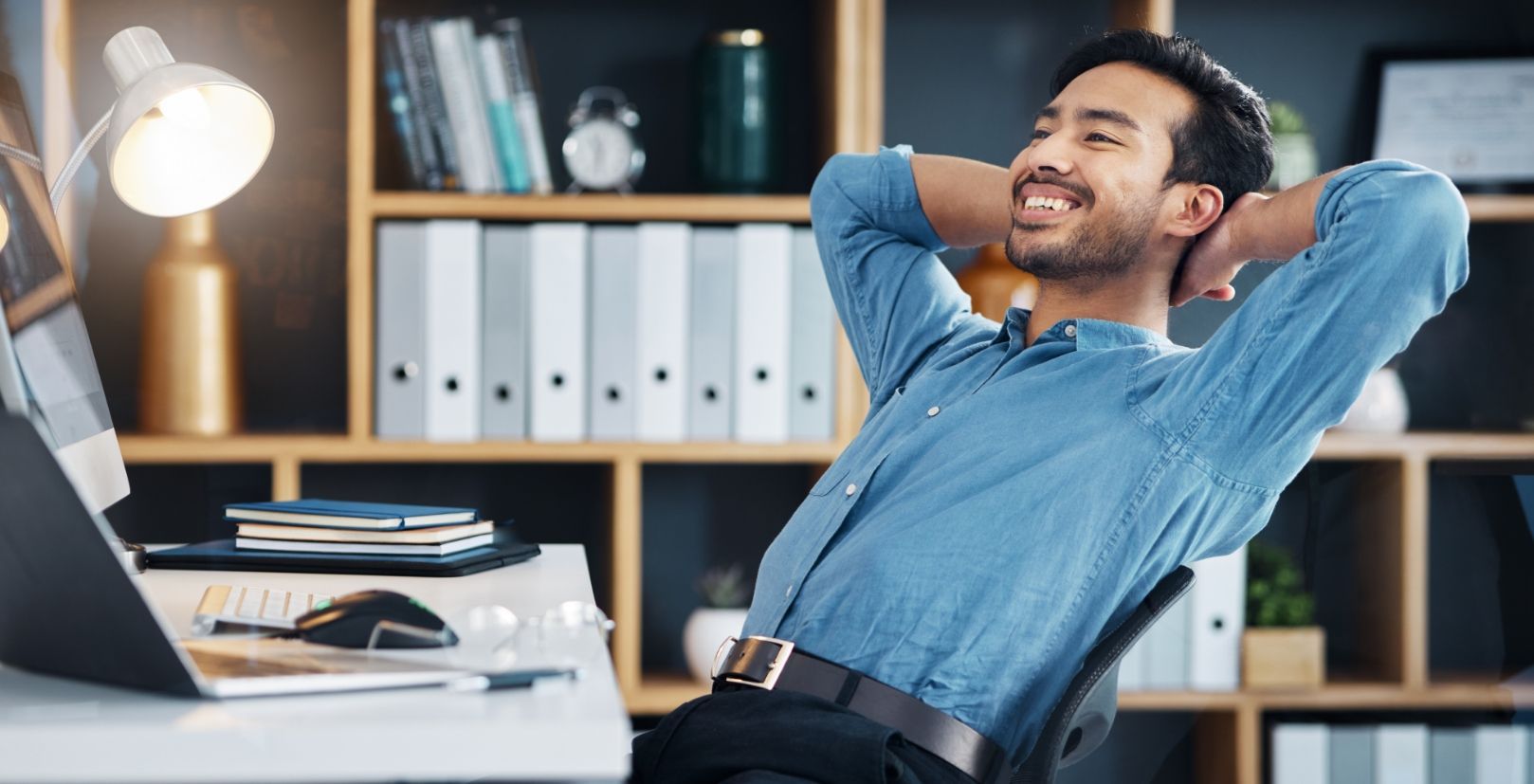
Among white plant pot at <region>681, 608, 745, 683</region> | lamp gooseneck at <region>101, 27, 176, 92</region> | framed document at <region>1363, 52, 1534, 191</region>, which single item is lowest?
white plant pot at <region>681, 608, 745, 683</region>

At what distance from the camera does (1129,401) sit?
1.24m

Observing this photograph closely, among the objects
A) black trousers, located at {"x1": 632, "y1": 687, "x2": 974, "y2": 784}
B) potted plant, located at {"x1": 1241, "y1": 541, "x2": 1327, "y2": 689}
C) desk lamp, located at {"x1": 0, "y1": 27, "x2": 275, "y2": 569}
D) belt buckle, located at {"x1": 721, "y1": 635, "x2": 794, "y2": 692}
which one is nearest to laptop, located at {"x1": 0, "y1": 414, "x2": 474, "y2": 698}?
black trousers, located at {"x1": 632, "y1": 687, "x2": 974, "y2": 784}

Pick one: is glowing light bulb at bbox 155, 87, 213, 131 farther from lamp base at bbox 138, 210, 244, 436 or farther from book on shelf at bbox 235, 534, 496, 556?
lamp base at bbox 138, 210, 244, 436

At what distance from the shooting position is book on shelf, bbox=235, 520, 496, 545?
1184 mm

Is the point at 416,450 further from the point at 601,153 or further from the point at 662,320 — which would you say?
the point at 601,153

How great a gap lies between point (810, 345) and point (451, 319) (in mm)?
557

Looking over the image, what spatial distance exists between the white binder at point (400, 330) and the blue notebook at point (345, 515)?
2.95 ft

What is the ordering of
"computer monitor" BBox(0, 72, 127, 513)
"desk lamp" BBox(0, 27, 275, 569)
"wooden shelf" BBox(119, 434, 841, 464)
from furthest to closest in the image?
"wooden shelf" BBox(119, 434, 841, 464)
"desk lamp" BBox(0, 27, 275, 569)
"computer monitor" BBox(0, 72, 127, 513)

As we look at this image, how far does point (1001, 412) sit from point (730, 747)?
42 cm

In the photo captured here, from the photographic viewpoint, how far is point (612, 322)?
2.18 meters

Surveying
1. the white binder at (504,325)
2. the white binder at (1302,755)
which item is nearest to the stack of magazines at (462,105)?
the white binder at (504,325)

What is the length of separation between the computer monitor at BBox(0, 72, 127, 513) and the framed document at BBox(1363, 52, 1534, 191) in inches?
83.0

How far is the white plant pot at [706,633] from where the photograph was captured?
7.43 feet

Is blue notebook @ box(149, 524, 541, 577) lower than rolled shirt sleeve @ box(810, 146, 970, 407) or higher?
lower
